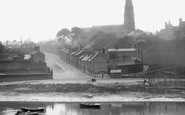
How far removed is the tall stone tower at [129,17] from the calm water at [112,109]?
3345 inches

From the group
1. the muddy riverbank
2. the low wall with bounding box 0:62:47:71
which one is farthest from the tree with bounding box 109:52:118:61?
the muddy riverbank

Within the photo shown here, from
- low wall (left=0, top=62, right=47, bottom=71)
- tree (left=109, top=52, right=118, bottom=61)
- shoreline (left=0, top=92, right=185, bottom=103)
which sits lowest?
shoreline (left=0, top=92, right=185, bottom=103)

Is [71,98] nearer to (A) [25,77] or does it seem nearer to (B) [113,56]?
(A) [25,77]

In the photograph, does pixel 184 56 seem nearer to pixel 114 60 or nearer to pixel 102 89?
pixel 114 60

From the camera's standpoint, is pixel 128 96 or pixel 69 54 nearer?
Answer: pixel 128 96

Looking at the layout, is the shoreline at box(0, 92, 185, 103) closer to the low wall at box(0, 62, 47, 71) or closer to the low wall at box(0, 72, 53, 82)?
the low wall at box(0, 72, 53, 82)

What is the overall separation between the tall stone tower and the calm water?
85.0 metres

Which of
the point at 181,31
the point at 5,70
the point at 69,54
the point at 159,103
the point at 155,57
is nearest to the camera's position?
the point at 159,103

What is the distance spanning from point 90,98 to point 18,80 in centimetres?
2661

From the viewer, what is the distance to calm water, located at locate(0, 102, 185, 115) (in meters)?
41.5

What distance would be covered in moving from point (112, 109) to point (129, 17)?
89.4 metres

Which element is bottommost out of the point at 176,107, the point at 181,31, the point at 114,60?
the point at 176,107

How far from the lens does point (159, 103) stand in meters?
46.6

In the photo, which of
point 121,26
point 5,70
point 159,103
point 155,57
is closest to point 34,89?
point 5,70
